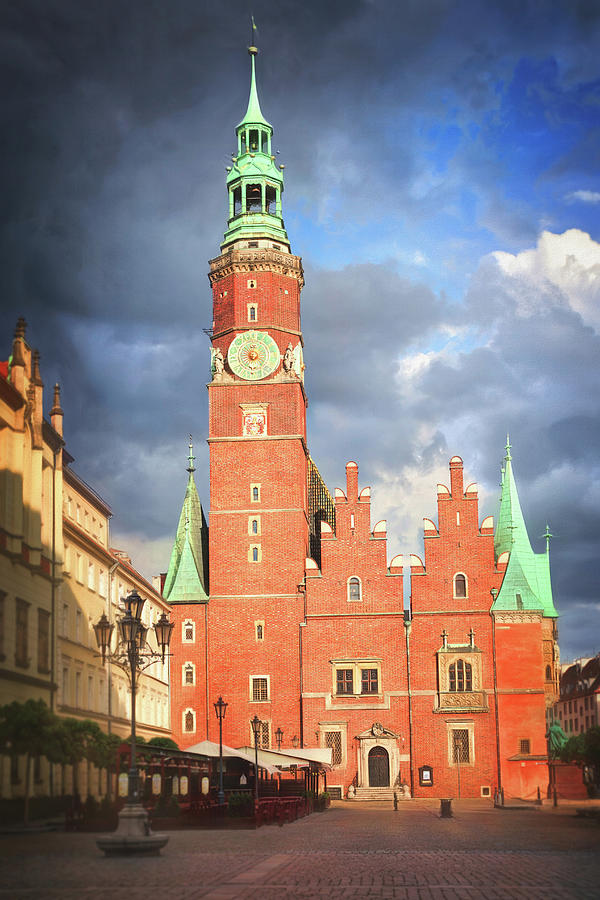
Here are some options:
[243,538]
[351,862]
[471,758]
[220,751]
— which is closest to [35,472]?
[220,751]

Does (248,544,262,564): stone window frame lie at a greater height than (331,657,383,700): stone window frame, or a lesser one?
greater

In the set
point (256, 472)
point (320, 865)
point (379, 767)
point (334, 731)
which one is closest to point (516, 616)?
point (379, 767)

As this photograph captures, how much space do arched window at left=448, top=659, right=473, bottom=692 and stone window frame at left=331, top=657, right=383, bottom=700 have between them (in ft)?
13.5

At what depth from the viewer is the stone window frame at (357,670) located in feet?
231

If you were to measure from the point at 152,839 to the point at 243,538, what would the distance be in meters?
47.5

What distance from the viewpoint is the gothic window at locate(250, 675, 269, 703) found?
70.4 m

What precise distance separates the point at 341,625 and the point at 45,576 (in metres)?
31.4

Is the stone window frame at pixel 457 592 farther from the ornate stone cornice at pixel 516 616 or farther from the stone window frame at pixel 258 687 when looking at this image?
the stone window frame at pixel 258 687

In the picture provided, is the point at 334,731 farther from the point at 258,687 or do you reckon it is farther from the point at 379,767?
the point at 258,687

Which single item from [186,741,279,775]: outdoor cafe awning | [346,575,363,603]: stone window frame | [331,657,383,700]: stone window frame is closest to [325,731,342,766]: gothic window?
[331,657,383,700]: stone window frame

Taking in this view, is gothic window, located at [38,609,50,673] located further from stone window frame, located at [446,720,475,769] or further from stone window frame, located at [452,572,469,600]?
stone window frame, located at [452,572,469,600]

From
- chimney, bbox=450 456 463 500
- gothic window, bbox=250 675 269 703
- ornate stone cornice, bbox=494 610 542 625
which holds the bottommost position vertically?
gothic window, bbox=250 675 269 703

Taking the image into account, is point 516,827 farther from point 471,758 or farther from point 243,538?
point 243,538

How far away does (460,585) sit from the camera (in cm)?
7156
